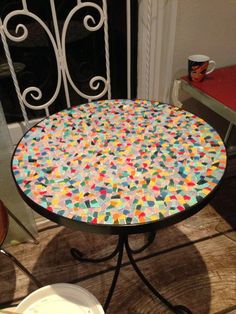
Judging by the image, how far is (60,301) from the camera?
945 millimetres

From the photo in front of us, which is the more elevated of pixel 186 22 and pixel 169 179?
pixel 186 22

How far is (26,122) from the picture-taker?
1.50m

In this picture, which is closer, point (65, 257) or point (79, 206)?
point (79, 206)

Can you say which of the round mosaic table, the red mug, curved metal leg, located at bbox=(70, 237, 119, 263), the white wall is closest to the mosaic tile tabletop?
the round mosaic table

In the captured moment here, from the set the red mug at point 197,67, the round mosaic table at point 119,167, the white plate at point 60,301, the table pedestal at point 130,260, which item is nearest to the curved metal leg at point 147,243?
the table pedestal at point 130,260

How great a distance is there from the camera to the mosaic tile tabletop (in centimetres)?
77

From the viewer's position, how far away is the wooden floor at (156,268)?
1.34 meters

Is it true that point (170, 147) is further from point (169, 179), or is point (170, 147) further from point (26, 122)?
point (26, 122)

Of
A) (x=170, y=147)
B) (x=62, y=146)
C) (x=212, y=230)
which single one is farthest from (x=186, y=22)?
(x=212, y=230)

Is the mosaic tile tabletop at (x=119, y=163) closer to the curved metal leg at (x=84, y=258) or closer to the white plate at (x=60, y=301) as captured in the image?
the white plate at (x=60, y=301)

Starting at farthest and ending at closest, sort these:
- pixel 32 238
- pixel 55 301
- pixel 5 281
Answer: pixel 32 238 → pixel 5 281 → pixel 55 301

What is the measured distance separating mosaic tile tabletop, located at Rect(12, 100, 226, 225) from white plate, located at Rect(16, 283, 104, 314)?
337 millimetres

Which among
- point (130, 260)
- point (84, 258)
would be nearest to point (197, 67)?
point (130, 260)

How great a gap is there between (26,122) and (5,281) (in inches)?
30.7
